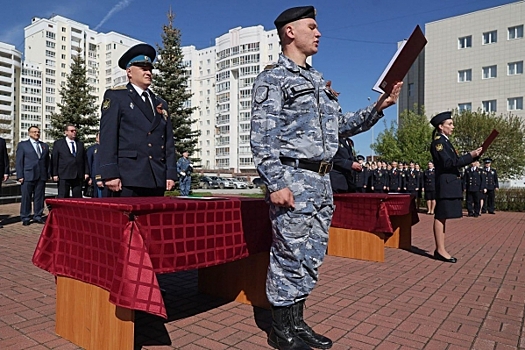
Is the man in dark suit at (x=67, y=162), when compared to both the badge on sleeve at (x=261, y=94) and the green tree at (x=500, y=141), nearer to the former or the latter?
the badge on sleeve at (x=261, y=94)

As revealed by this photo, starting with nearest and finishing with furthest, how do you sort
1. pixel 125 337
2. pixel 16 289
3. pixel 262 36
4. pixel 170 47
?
pixel 125 337 < pixel 16 289 < pixel 170 47 < pixel 262 36

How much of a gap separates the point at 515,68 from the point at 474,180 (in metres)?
31.4

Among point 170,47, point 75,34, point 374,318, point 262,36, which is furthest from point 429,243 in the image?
point 75,34

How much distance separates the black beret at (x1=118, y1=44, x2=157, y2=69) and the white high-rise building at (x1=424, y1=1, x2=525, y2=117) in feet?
139

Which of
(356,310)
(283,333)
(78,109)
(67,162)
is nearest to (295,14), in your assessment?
(283,333)

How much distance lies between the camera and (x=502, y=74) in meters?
39.7

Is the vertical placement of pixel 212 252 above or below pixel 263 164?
below

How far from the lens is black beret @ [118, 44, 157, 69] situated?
11.6 feet

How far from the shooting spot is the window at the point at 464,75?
138ft

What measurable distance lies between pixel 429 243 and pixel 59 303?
250 inches

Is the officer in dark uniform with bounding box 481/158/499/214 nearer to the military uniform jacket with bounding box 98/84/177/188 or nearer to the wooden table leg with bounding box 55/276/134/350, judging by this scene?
the military uniform jacket with bounding box 98/84/177/188

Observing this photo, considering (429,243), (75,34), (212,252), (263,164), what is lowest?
(429,243)

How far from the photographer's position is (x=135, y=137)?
3365 millimetres

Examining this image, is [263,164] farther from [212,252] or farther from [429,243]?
[429,243]
